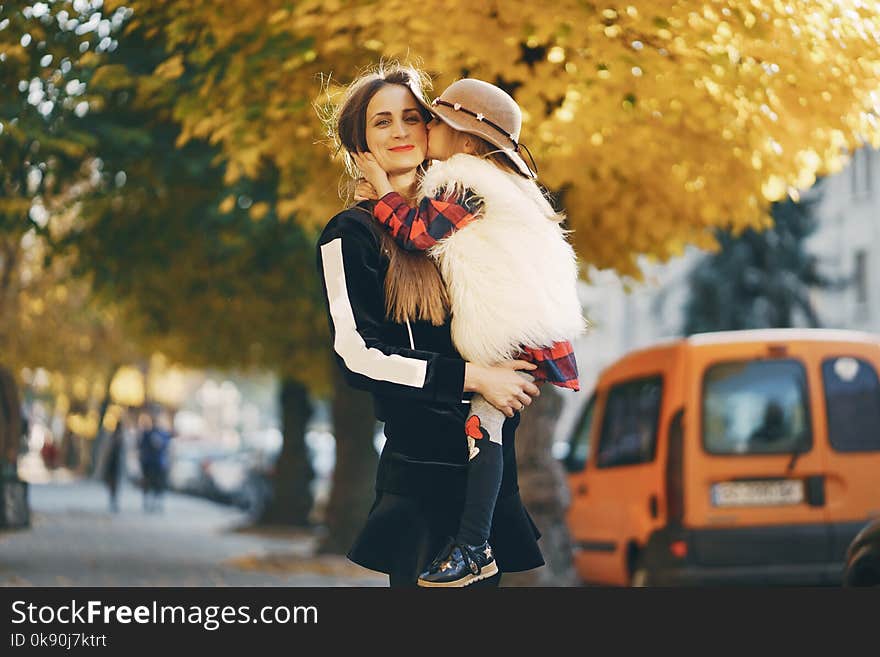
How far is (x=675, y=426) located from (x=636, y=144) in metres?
2.72

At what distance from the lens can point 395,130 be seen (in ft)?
12.4

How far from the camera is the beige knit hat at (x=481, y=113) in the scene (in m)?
3.73

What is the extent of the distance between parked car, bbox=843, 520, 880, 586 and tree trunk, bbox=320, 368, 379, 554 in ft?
37.4

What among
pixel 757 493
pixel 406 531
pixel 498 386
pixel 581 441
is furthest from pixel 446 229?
pixel 581 441

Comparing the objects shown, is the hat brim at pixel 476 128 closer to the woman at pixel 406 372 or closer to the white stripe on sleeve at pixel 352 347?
the woman at pixel 406 372

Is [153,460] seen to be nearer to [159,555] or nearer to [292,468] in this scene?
[292,468]

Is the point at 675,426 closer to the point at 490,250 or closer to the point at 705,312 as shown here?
the point at 490,250

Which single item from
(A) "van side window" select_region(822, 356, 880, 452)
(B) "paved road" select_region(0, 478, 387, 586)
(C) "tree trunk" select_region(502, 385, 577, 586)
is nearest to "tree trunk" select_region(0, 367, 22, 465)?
(B) "paved road" select_region(0, 478, 387, 586)

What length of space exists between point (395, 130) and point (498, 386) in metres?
0.72

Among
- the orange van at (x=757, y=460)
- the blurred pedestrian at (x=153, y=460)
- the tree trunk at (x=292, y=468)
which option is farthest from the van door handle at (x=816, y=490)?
the blurred pedestrian at (x=153, y=460)

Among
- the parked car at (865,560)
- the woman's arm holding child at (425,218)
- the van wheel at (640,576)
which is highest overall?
the woman's arm holding child at (425,218)

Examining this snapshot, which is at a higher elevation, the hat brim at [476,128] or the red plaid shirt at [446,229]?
the hat brim at [476,128]

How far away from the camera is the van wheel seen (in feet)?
36.1

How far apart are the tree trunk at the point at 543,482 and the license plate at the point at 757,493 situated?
1.41 metres
